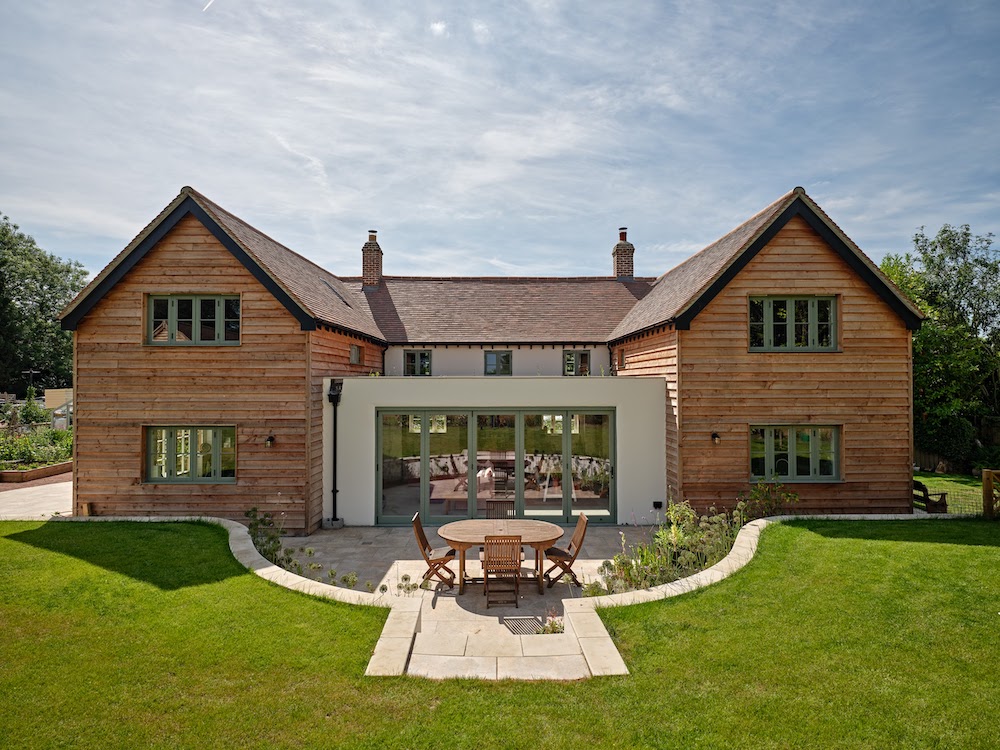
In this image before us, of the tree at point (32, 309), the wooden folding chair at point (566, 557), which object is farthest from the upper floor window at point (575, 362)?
the tree at point (32, 309)

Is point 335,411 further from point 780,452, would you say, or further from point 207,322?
point 780,452

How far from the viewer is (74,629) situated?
6180mm

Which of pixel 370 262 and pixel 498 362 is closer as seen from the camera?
pixel 498 362

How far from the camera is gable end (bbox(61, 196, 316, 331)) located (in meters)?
11.6

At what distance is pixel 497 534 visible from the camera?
8.52m

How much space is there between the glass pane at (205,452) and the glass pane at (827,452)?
1419 cm

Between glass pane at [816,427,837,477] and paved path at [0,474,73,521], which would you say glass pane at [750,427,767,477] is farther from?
paved path at [0,474,73,521]

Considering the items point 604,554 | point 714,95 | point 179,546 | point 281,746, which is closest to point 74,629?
point 179,546

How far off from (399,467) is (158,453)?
18.2 ft

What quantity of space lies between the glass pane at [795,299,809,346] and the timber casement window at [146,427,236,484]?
13.3 m

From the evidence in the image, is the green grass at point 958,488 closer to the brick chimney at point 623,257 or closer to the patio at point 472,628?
the patio at point 472,628

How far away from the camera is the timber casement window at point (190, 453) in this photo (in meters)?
12.0

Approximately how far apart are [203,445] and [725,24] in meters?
13.8

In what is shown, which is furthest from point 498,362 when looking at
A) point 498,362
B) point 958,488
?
point 958,488
